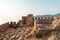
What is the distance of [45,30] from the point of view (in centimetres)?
1076

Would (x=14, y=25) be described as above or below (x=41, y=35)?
below

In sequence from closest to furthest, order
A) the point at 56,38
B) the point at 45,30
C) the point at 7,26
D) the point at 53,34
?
the point at 56,38 → the point at 53,34 → the point at 45,30 → the point at 7,26

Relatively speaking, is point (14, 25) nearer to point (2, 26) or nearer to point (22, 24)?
point (22, 24)

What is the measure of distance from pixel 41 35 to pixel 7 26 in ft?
55.4

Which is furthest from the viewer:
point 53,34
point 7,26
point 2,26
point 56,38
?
point 7,26

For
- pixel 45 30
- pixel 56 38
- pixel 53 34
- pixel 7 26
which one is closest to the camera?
pixel 56 38

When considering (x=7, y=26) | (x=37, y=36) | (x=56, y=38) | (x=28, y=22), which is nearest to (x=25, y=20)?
(x=28, y=22)

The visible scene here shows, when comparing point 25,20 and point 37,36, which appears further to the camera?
point 25,20

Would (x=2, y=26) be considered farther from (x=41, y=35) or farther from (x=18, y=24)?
(x=41, y=35)

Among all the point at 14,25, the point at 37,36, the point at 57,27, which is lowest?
the point at 14,25

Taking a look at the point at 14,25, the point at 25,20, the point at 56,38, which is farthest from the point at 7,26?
the point at 56,38

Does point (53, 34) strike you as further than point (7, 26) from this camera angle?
No

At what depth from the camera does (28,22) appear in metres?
27.4

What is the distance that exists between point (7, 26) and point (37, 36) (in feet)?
54.5
